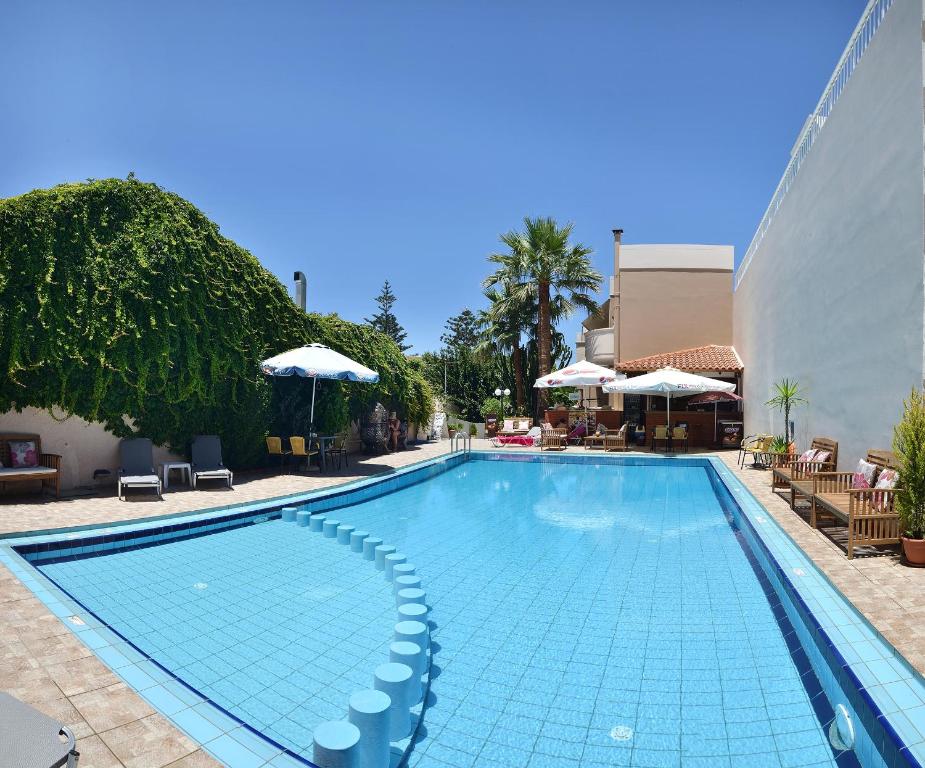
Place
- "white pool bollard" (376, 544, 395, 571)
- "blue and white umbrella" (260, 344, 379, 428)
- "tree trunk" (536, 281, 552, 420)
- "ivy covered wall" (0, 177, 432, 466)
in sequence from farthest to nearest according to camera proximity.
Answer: "tree trunk" (536, 281, 552, 420), "blue and white umbrella" (260, 344, 379, 428), "ivy covered wall" (0, 177, 432, 466), "white pool bollard" (376, 544, 395, 571)

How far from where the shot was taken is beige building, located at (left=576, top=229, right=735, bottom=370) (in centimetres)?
2292

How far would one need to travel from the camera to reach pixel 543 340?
25109 millimetres

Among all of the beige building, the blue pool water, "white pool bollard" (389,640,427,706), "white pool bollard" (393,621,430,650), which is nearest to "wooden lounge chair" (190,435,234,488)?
the blue pool water

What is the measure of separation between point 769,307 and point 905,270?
353 inches

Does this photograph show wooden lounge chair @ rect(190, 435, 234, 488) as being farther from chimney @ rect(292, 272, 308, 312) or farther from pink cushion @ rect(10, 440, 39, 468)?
chimney @ rect(292, 272, 308, 312)

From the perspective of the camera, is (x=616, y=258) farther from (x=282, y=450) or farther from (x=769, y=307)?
(x=282, y=450)

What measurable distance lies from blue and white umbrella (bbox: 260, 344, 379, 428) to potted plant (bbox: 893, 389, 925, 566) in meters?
9.42

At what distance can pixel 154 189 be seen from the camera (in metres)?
10.5

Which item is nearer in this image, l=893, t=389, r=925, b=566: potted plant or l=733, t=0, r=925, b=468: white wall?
l=893, t=389, r=925, b=566: potted plant

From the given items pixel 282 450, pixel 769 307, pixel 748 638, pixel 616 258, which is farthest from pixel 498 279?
pixel 748 638

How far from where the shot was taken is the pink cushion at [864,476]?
6992mm

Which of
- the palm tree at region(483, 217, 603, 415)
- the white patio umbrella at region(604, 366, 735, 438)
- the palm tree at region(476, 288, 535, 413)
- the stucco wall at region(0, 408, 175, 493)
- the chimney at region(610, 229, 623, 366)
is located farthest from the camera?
the palm tree at region(476, 288, 535, 413)

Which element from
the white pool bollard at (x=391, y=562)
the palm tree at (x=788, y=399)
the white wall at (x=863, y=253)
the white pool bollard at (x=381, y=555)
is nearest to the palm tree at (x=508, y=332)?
the white wall at (x=863, y=253)

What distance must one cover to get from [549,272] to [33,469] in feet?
70.4
